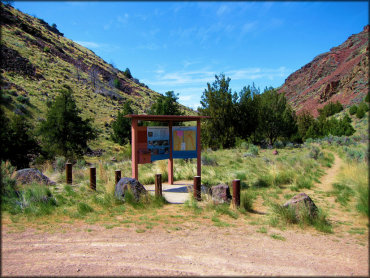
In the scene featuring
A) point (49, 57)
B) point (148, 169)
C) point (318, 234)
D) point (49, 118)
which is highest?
point (49, 57)

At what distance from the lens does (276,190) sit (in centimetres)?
1014

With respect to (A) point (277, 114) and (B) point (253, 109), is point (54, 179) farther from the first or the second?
(A) point (277, 114)

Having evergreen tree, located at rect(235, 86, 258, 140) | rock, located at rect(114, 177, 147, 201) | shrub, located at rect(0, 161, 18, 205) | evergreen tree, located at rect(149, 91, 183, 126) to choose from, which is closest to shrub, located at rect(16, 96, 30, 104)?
evergreen tree, located at rect(149, 91, 183, 126)

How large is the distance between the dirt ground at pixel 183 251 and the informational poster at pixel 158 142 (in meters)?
4.35

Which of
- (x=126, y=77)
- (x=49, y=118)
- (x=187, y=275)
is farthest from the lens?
(x=126, y=77)

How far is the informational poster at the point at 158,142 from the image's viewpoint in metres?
10.5

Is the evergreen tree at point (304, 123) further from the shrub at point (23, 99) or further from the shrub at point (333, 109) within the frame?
the shrub at point (23, 99)

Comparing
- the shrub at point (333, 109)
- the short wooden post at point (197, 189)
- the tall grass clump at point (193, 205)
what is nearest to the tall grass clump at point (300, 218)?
the tall grass clump at point (193, 205)

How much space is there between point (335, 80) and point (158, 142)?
228ft

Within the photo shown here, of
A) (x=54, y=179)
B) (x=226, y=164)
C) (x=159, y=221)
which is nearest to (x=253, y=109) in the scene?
(x=226, y=164)

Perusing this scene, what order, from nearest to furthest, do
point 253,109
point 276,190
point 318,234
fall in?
point 318,234 < point 276,190 < point 253,109

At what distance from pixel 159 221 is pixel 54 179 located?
7.47 m

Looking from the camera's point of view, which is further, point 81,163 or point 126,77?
point 126,77

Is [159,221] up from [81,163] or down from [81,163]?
down
